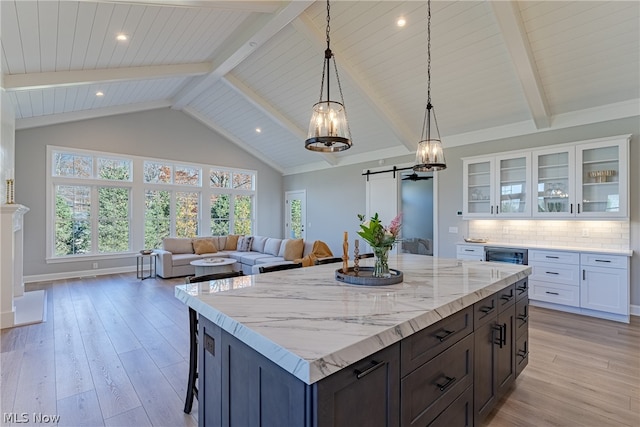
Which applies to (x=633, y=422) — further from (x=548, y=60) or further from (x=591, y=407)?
(x=548, y=60)

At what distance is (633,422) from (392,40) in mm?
4504

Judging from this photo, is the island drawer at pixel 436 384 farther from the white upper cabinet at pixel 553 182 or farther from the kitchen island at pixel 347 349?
the white upper cabinet at pixel 553 182

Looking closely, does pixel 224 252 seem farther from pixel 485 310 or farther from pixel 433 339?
pixel 433 339

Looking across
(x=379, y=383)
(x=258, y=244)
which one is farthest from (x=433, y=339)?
(x=258, y=244)

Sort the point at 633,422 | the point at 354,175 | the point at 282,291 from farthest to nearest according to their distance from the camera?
the point at 354,175, the point at 633,422, the point at 282,291

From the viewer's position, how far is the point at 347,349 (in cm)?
100

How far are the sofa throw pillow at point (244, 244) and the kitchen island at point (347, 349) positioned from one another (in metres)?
5.98

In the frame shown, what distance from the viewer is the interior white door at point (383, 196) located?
22.5 ft

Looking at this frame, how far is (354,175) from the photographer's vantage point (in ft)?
25.5

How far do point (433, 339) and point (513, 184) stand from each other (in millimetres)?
4489

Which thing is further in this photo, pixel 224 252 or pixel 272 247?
pixel 224 252

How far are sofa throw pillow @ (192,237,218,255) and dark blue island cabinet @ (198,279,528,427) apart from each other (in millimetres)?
6021

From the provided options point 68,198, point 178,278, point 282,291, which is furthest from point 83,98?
point 282,291

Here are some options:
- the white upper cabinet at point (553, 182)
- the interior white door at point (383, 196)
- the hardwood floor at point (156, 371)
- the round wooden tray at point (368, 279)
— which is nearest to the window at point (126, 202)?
the hardwood floor at point (156, 371)
